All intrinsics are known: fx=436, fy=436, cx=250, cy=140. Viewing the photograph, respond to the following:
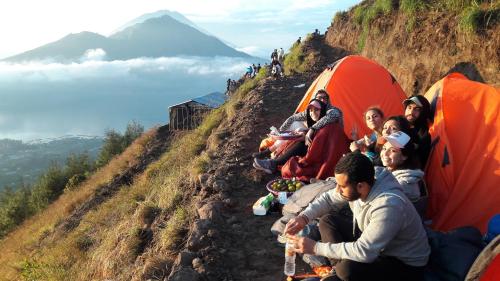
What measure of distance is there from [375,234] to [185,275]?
208cm

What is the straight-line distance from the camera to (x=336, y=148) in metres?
6.28

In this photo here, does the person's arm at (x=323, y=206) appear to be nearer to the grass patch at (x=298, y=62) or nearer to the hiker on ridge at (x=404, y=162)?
the hiker on ridge at (x=404, y=162)

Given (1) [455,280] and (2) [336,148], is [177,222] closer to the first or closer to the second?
(2) [336,148]

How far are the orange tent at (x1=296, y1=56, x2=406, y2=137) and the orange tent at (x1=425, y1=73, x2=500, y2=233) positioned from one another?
239 cm

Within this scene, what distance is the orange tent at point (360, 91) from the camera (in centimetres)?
788

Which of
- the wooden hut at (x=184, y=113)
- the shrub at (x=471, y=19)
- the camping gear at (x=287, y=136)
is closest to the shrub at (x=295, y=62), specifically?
the wooden hut at (x=184, y=113)

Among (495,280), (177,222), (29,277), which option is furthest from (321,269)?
(29,277)

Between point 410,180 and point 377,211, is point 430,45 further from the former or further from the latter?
point 377,211

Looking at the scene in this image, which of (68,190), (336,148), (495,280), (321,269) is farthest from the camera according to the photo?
(68,190)

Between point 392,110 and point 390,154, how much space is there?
3.92 m

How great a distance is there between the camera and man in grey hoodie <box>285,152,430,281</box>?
10.0 feet

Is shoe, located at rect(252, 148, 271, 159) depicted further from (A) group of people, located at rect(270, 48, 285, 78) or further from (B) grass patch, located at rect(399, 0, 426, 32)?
(A) group of people, located at rect(270, 48, 285, 78)

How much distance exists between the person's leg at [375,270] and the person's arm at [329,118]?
10.7 ft

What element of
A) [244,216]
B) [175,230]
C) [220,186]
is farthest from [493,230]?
[220,186]
